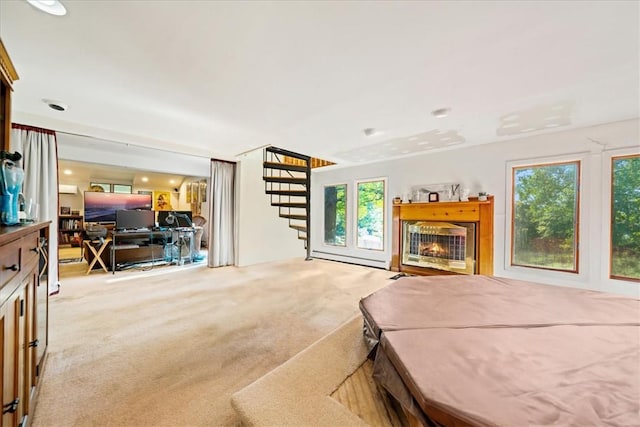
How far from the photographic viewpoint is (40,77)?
7.27 feet

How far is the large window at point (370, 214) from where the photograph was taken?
539cm

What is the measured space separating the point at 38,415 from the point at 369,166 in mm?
5354

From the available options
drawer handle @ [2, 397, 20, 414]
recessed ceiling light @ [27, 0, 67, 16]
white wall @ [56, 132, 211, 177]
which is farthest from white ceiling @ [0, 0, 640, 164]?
drawer handle @ [2, 397, 20, 414]

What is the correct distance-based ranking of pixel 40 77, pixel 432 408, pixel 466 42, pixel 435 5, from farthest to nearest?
1. pixel 40 77
2. pixel 466 42
3. pixel 435 5
4. pixel 432 408

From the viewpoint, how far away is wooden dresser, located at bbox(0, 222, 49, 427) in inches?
34.7

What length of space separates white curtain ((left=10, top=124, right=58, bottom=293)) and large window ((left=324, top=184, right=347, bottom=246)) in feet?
16.0

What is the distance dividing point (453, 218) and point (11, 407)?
4737 mm

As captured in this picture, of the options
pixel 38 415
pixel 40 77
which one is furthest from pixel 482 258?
pixel 40 77

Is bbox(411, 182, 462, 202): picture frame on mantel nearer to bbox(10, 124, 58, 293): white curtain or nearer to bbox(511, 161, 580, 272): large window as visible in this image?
bbox(511, 161, 580, 272): large window

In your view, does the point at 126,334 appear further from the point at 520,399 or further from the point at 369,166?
the point at 369,166

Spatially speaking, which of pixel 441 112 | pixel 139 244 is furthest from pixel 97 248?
pixel 441 112

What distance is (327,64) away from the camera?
197cm

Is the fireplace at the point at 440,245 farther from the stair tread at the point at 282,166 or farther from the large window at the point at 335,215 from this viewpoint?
the stair tread at the point at 282,166

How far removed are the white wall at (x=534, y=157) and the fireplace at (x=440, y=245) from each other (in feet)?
1.28
